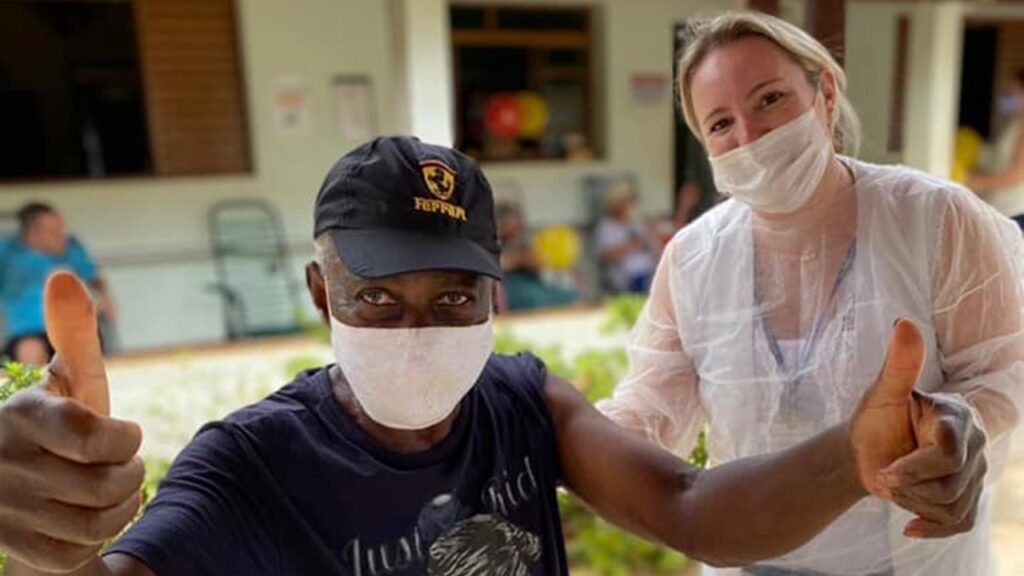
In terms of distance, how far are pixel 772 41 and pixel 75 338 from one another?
107cm

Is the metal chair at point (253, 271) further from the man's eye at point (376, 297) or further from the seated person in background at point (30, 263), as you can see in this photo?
the man's eye at point (376, 297)

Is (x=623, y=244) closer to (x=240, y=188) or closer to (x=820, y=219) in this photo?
(x=240, y=188)

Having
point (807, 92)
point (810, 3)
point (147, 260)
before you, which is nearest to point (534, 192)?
point (147, 260)

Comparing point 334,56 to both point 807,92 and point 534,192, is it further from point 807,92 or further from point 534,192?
point 807,92

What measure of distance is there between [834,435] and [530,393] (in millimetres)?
436

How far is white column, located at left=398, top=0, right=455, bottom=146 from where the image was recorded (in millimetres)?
4430

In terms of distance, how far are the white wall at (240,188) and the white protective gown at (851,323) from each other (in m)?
5.06

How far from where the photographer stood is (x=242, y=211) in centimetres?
631

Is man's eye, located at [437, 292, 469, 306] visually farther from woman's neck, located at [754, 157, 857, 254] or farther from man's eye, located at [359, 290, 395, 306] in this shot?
woman's neck, located at [754, 157, 857, 254]

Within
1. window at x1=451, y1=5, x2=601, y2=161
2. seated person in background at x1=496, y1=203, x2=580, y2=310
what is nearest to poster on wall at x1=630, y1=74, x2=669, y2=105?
window at x1=451, y1=5, x2=601, y2=161

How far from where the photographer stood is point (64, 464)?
0.74m

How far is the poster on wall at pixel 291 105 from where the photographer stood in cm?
623

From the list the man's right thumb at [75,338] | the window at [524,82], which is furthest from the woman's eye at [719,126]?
the window at [524,82]

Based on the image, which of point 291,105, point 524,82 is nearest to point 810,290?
point 291,105
